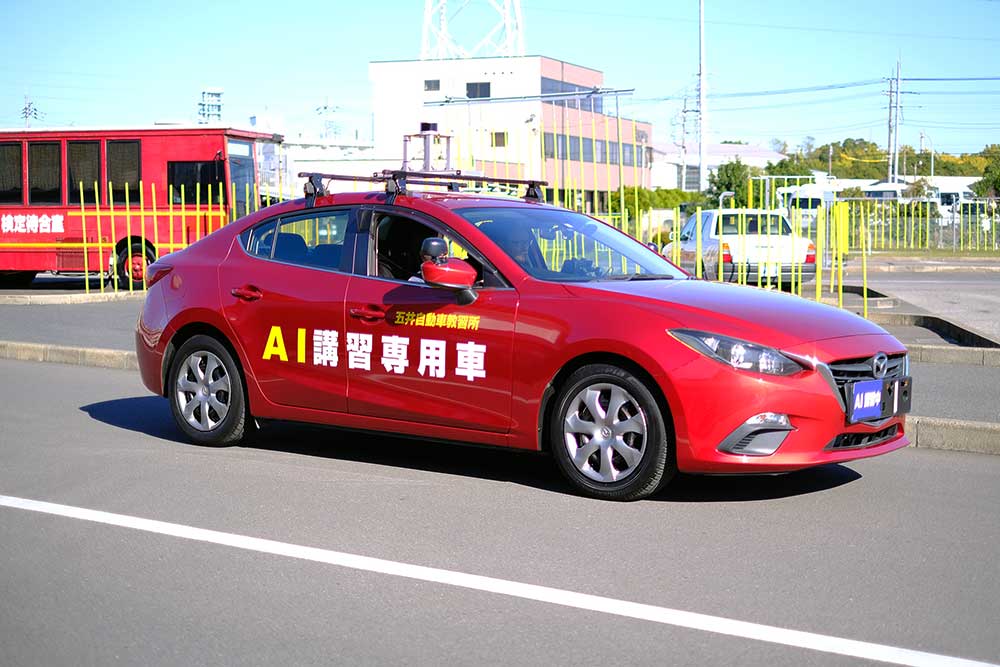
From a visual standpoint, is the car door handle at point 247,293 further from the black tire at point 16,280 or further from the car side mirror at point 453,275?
the black tire at point 16,280

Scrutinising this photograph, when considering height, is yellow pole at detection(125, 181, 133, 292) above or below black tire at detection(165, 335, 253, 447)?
above

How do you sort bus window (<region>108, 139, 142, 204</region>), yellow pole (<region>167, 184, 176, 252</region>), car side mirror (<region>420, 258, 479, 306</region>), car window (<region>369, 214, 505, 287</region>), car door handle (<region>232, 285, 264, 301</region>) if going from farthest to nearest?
1. bus window (<region>108, 139, 142, 204</region>)
2. yellow pole (<region>167, 184, 176, 252</region>)
3. car door handle (<region>232, 285, 264, 301</region>)
4. car window (<region>369, 214, 505, 287</region>)
5. car side mirror (<region>420, 258, 479, 306</region>)

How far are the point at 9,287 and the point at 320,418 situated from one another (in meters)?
20.7

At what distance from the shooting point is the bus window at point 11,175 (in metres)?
24.5

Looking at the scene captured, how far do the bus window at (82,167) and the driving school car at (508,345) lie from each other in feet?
54.1

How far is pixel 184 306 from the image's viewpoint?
8.20m

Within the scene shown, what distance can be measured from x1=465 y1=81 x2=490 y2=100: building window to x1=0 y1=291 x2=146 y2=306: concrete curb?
5902cm

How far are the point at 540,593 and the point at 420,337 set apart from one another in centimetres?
250

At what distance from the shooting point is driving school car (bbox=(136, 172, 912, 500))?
6.19m

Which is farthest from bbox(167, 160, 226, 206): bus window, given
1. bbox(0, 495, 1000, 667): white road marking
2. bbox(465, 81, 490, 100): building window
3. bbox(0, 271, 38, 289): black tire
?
bbox(465, 81, 490, 100): building window

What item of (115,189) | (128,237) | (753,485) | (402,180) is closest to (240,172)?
(115,189)

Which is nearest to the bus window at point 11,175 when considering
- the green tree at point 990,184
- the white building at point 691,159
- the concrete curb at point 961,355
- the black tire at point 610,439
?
the concrete curb at point 961,355

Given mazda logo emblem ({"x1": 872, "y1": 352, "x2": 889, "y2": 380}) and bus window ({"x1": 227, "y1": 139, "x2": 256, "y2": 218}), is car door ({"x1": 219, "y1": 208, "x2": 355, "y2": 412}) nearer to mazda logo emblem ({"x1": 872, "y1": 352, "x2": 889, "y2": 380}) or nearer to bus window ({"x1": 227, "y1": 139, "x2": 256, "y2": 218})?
mazda logo emblem ({"x1": 872, "y1": 352, "x2": 889, "y2": 380})

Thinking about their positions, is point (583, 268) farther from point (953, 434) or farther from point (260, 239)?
point (953, 434)
